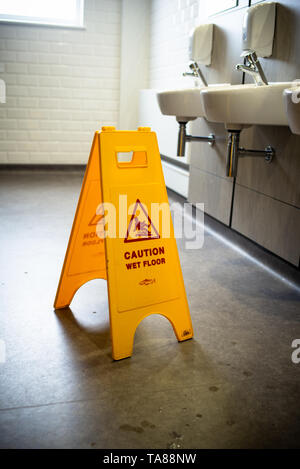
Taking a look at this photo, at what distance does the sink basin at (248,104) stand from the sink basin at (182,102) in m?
0.42

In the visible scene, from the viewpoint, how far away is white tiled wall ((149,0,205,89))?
356 centimetres

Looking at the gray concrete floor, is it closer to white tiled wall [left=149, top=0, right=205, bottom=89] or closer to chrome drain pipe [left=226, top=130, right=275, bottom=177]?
chrome drain pipe [left=226, top=130, right=275, bottom=177]

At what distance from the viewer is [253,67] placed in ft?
6.15

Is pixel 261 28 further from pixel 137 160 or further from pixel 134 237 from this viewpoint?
pixel 134 237

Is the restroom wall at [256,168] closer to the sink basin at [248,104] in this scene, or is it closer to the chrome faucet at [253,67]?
the chrome faucet at [253,67]

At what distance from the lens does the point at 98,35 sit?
177 inches

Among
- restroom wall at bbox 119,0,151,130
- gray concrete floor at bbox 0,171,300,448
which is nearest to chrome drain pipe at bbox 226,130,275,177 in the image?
gray concrete floor at bbox 0,171,300,448

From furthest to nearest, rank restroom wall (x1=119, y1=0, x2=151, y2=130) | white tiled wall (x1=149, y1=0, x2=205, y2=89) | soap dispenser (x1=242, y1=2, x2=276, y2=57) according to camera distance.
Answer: restroom wall (x1=119, y1=0, x2=151, y2=130) < white tiled wall (x1=149, y1=0, x2=205, y2=89) < soap dispenser (x1=242, y1=2, x2=276, y2=57)

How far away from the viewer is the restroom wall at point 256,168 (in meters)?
1.89

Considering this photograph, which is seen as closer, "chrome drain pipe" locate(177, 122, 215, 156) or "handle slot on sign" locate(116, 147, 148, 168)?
"handle slot on sign" locate(116, 147, 148, 168)

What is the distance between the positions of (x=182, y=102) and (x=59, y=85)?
2626 millimetres

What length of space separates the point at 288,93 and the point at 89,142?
144 inches

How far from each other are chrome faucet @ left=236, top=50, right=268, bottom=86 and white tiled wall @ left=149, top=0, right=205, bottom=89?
1.60 meters

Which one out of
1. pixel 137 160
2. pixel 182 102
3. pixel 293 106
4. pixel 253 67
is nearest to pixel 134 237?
pixel 137 160
